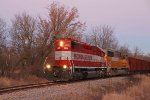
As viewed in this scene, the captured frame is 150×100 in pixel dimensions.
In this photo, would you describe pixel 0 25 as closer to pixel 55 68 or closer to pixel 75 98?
pixel 55 68

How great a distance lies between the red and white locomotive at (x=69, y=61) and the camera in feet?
77.6

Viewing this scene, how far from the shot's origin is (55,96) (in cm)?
1555

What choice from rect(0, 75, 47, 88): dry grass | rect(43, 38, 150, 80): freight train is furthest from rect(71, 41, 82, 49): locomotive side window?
rect(0, 75, 47, 88): dry grass

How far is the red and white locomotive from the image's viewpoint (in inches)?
931

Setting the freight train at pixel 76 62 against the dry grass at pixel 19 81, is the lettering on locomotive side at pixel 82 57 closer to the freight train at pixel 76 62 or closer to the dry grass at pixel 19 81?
the freight train at pixel 76 62

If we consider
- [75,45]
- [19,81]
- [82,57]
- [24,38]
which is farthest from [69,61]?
[24,38]

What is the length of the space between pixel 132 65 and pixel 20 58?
18.6 metres

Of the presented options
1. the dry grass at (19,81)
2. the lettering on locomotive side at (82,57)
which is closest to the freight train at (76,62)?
the lettering on locomotive side at (82,57)

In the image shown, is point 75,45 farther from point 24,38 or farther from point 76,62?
point 24,38

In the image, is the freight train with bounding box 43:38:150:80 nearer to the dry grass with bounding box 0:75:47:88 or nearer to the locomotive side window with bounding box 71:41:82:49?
the locomotive side window with bounding box 71:41:82:49

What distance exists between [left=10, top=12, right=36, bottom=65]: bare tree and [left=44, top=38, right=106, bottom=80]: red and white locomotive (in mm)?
6962

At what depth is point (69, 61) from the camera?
939 inches

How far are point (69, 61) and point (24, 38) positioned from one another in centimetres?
1487

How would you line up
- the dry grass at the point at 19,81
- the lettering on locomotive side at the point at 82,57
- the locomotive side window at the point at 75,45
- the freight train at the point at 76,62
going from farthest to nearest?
the lettering on locomotive side at the point at 82,57 < the locomotive side window at the point at 75,45 < the freight train at the point at 76,62 < the dry grass at the point at 19,81
